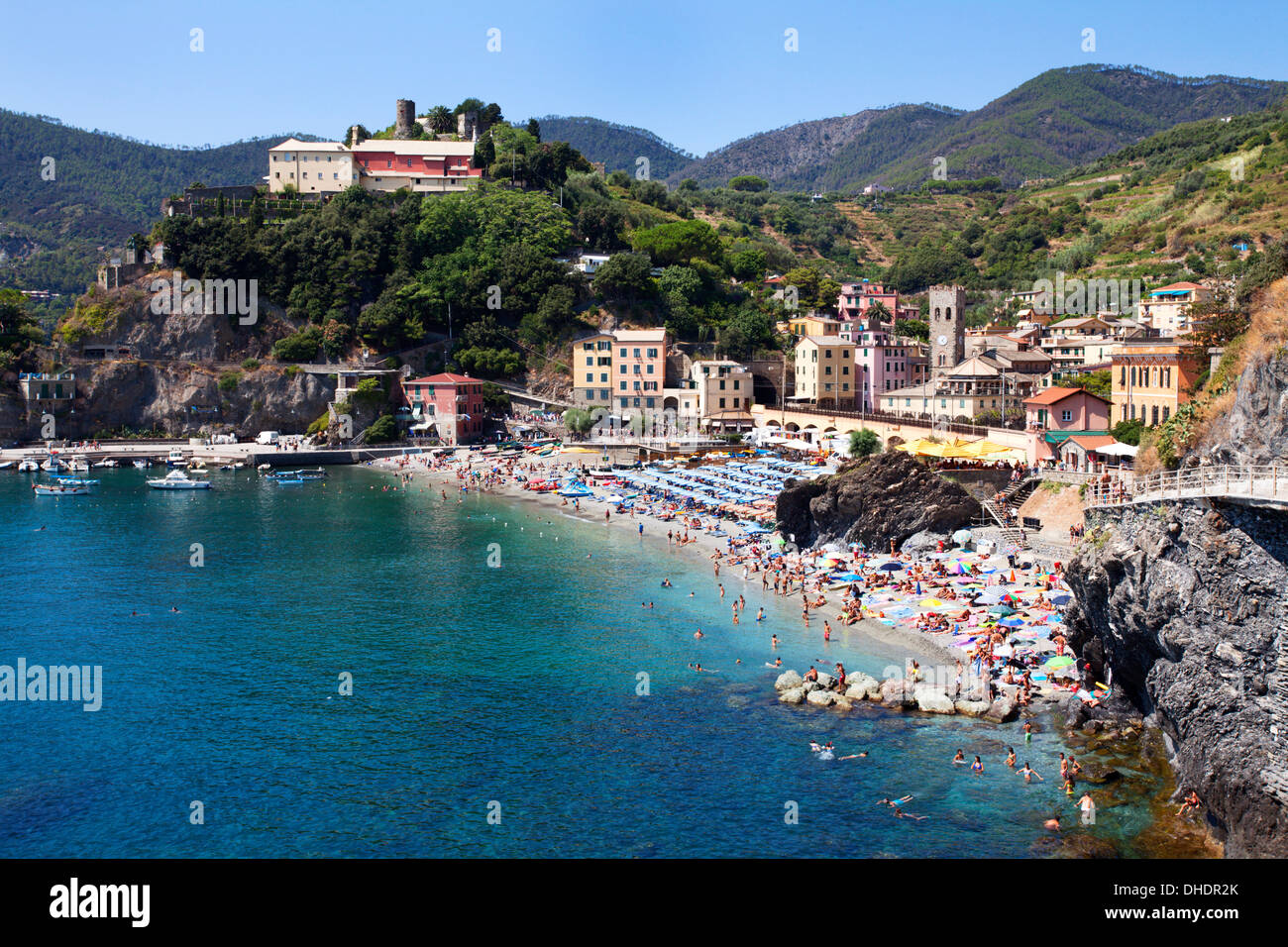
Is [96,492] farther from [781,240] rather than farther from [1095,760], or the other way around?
[781,240]

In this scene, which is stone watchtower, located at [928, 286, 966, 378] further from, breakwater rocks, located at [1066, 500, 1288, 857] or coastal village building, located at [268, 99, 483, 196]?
breakwater rocks, located at [1066, 500, 1288, 857]

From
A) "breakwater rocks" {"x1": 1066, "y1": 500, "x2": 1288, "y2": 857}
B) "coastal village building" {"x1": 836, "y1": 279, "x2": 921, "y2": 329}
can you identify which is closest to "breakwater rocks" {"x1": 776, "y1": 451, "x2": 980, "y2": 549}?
"breakwater rocks" {"x1": 1066, "y1": 500, "x2": 1288, "y2": 857}

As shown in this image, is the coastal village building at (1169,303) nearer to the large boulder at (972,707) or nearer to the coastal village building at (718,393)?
the coastal village building at (718,393)

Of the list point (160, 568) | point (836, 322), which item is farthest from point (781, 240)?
point (160, 568)

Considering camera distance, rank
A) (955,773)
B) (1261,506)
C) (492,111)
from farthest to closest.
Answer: (492,111)
(955,773)
(1261,506)

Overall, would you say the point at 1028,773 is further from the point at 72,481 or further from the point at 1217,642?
the point at 72,481

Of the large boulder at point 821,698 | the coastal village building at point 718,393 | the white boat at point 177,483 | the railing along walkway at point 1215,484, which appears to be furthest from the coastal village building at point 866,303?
the railing along walkway at point 1215,484
